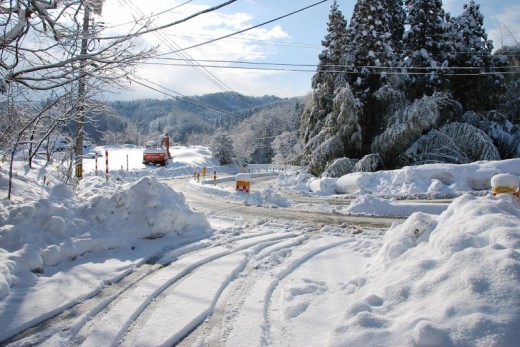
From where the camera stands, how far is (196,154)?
157 ft

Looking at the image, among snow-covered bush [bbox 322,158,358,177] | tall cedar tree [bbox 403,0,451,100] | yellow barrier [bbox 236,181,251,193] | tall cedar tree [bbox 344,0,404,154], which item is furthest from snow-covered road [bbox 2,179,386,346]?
tall cedar tree [bbox 403,0,451,100]

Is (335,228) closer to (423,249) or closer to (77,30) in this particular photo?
(423,249)

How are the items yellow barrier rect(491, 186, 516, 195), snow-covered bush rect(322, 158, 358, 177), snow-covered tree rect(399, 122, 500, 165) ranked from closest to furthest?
1. yellow barrier rect(491, 186, 516, 195)
2. snow-covered tree rect(399, 122, 500, 165)
3. snow-covered bush rect(322, 158, 358, 177)

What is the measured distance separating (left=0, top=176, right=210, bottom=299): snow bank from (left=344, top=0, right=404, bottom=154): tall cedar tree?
18103 millimetres

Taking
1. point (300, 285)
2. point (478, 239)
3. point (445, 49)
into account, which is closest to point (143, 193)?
point (300, 285)

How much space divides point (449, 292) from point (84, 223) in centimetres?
631

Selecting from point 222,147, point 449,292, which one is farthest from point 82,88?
point 222,147

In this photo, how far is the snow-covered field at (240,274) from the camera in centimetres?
367

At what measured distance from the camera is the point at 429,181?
15773mm

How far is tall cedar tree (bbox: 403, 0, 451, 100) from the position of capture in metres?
23.0

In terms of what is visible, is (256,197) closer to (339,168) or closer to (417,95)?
(339,168)

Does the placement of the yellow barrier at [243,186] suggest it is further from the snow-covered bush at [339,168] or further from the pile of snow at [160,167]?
the pile of snow at [160,167]

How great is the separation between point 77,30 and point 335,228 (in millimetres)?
7465

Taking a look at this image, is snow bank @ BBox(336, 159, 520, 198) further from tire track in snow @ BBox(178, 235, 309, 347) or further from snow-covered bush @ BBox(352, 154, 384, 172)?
tire track in snow @ BBox(178, 235, 309, 347)
